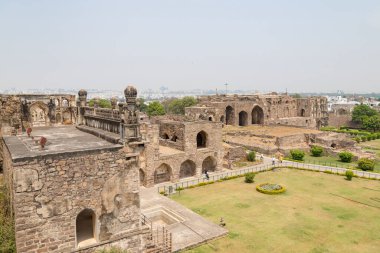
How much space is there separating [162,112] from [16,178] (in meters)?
68.0

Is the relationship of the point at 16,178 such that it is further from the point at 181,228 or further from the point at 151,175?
the point at 151,175

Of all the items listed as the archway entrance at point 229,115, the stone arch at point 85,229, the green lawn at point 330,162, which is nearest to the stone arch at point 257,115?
the archway entrance at point 229,115

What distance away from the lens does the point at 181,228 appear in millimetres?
16406

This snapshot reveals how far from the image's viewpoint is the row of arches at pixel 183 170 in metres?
26.0

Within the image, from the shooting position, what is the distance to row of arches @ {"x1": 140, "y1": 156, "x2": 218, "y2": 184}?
1024 inches

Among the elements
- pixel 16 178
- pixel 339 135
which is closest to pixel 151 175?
pixel 16 178

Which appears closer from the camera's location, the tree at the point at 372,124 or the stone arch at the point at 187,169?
the stone arch at the point at 187,169

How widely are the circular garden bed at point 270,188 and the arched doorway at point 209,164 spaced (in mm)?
6195

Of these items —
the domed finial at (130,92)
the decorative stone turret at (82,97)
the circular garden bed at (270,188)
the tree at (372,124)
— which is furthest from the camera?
the tree at (372,124)

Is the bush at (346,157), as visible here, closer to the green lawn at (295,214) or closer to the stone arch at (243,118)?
the green lawn at (295,214)

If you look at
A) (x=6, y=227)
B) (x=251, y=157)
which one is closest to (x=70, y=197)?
(x=6, y=227)

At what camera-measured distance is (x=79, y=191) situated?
10461 mm

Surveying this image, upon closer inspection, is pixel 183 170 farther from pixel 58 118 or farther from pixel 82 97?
pixel 82 97

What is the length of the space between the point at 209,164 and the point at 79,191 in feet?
67.5
